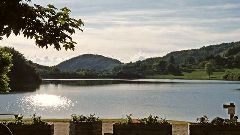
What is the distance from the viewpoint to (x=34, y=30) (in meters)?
12.0

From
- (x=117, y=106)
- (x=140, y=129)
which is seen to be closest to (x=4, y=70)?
(x=140, y=129)

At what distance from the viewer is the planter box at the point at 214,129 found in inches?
750

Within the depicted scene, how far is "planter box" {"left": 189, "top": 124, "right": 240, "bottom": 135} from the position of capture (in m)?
19.1

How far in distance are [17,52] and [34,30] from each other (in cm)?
14501

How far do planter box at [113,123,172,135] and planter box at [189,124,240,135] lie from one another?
43.0 inches

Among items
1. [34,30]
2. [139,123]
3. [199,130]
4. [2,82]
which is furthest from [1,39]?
[2,82]

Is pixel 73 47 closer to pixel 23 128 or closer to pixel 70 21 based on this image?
pixel 70 21

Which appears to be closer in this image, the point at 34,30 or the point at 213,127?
the point at 34,30

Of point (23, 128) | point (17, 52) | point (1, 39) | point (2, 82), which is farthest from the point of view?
point (17, 52)

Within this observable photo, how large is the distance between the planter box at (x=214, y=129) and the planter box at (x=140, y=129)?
1.09m

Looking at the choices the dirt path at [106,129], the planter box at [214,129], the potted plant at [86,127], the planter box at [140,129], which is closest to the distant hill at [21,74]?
the dirt path at [106,129]

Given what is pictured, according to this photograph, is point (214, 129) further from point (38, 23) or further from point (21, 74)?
point (21, 74)

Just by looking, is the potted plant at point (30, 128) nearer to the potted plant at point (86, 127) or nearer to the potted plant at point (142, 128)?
the potted plant at point (86, 127)

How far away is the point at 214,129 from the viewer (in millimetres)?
19062
